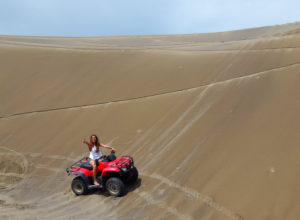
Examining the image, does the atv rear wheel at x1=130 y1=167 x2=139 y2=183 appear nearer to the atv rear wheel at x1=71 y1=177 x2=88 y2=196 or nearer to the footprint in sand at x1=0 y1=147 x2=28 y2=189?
the atv rear wheel at x1=71 y1=177 x2=88 y2=196

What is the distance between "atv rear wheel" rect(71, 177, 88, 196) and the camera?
679cm

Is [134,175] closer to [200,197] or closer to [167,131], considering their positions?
[200,197]

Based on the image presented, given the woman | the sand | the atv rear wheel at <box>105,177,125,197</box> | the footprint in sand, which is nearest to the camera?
the sand

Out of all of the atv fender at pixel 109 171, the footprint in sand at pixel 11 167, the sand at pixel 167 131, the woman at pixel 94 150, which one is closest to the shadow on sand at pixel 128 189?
the sand at pixel 167 131

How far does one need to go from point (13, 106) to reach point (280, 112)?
11024mm

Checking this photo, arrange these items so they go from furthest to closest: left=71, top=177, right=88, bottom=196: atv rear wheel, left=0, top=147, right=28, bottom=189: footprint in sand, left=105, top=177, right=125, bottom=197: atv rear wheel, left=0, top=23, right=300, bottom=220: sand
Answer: left=0, top=147, right=28, bottom=189: footprint in sand
left=71, top=177, right=88, bottom=196: atv rear wheel
left=105, top=177, right=125, bottom=197: atv rear wheel
left=0, top=23, right=300, bottom=220: sand

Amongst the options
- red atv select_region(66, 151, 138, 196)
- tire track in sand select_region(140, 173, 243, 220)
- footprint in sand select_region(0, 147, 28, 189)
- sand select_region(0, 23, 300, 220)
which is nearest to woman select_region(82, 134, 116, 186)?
red atv select_region(66, 151, 138, 196)

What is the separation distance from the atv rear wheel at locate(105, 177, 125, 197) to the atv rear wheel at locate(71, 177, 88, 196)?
2.08 feet

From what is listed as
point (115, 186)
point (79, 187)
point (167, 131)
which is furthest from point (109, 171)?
point (167, 131)

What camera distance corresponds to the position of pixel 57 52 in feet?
60.8

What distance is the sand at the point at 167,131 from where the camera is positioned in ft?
18.4

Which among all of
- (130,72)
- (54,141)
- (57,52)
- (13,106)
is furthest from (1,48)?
(54,141)

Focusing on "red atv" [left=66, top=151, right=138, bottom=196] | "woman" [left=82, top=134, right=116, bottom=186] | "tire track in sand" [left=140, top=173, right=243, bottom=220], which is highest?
"woman" [left=82, top=134, right=116, bottom=186]

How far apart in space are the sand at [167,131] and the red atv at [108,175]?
0.23 m
